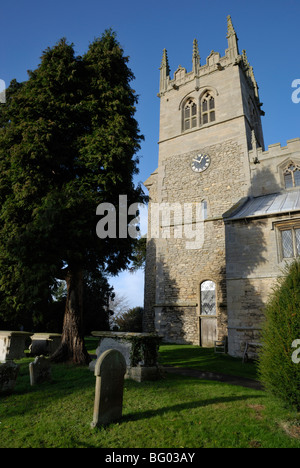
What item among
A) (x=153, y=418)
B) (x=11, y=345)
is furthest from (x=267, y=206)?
(x=11, y=345)

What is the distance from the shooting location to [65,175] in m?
10.6

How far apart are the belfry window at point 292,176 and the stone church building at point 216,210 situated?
6cm

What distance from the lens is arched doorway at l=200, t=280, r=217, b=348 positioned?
1549 cm

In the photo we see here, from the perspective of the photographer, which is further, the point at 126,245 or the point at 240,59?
the point at 240,59

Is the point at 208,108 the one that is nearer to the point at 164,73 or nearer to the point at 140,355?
the point at 164,73

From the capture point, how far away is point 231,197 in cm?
1705

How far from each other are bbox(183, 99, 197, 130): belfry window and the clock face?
331 centimetres

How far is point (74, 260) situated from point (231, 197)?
11240mm

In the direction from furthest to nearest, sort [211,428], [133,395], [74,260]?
[74,260] → [133,395] → [211,428]

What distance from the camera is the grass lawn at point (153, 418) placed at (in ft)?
12.8

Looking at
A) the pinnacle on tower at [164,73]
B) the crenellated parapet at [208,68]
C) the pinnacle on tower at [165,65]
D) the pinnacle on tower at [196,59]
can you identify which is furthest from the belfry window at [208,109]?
the pinnacle on tower at [165,65]

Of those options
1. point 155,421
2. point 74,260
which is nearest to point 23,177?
point 74,260

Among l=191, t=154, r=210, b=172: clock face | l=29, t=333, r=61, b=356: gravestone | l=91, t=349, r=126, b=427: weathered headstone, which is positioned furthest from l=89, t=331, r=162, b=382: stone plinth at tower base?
l=191, t=154, r=210, b=172: clock face

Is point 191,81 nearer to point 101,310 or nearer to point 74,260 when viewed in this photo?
point 74,260
